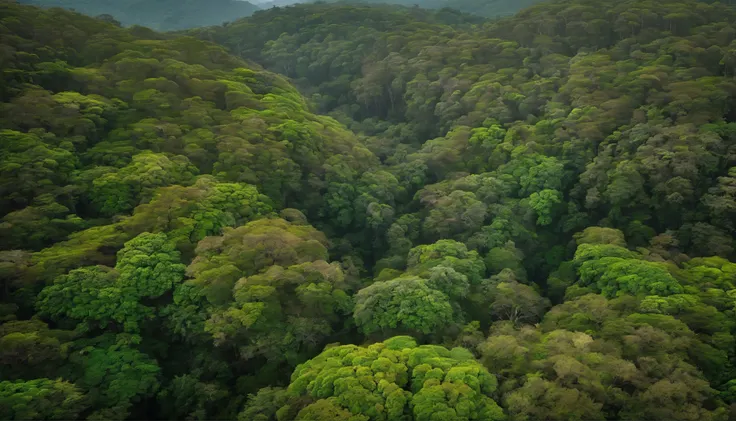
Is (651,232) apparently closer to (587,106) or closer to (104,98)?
(587,106)

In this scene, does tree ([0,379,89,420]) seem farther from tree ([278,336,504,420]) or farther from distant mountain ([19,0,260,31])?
distant mountain ([19,0,260,31])

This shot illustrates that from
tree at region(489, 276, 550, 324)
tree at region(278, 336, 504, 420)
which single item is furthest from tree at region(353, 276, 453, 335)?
tree at region(489, 276, 550, 324)

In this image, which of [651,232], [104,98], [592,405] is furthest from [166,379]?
[651,232]

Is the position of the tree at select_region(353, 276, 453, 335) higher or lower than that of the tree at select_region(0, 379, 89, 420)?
lower

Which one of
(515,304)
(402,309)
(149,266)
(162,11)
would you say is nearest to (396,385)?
(402,309)

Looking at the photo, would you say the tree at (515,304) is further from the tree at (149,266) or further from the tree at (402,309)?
A: the tree at (149,266)

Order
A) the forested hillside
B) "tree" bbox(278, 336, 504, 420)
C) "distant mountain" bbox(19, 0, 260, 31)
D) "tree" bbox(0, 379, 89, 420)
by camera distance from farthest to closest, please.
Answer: "distant mountain" bbox(19, 0, 260, 31), the forested hillside, "tree" bbox(278, 336, 504, 420), "tree" bbox(0, 379, 89, 420)

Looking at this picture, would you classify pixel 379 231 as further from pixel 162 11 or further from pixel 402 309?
pixel 162 11
